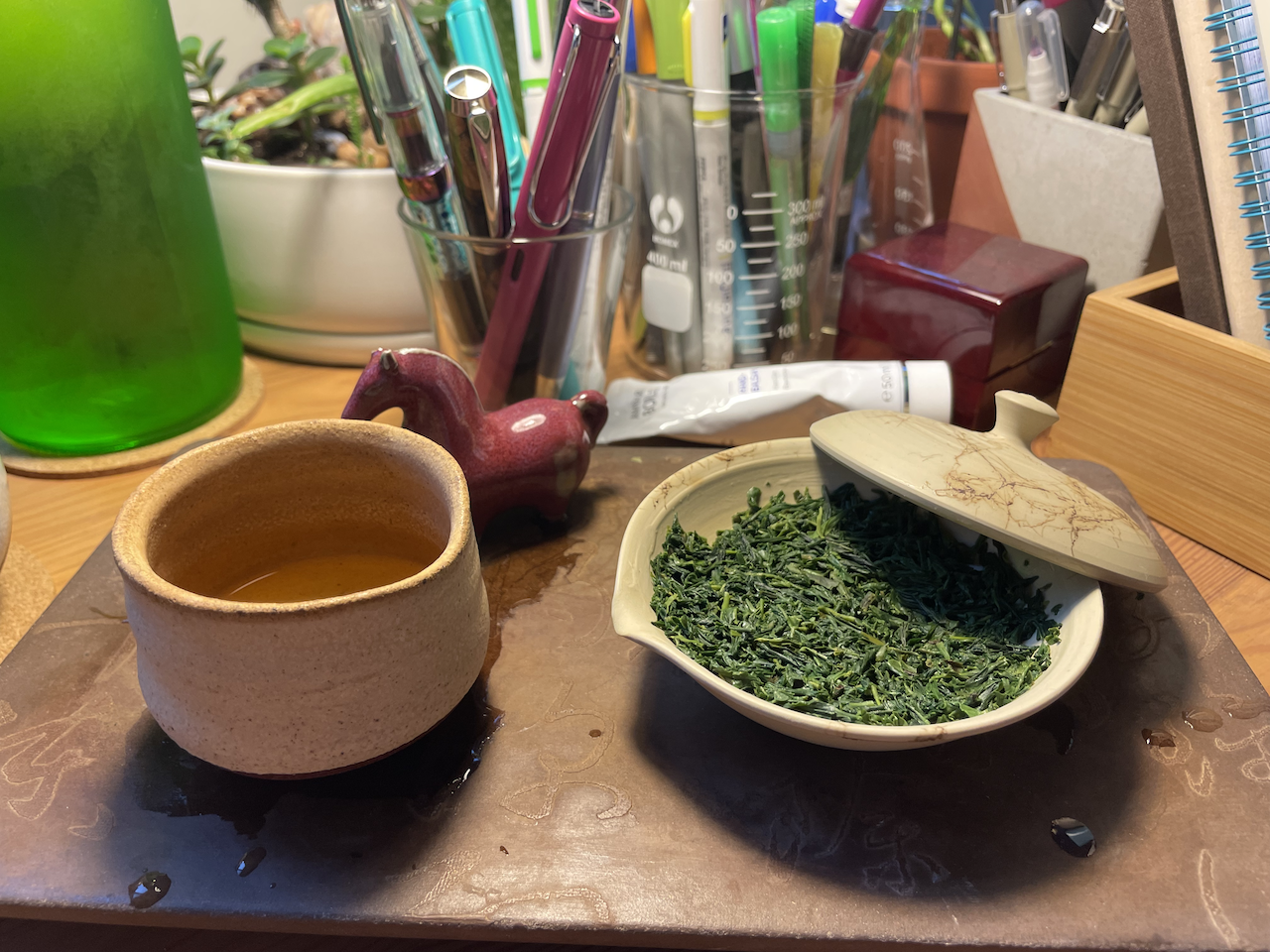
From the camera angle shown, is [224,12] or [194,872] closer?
[194,872]

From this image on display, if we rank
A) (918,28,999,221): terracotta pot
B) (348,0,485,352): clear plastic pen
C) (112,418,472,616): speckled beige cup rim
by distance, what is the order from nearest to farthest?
(112,418,472,616): speckled beige cup rim → (348,0,485,352): clear plastic pen → (918,28,999,221): terracotta pot

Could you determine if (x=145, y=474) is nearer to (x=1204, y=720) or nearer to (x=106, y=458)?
→ (x=106, y=458)

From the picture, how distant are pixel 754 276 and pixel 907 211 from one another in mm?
186

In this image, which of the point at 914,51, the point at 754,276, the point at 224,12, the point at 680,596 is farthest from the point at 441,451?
the point at 224,12

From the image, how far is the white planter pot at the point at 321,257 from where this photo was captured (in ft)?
2.26

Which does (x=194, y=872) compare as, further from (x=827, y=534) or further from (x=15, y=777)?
(x=827, y=534)

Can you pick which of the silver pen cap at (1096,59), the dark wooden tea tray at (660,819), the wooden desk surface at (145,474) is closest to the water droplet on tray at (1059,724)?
the dark wooden tea tray at (660,819)

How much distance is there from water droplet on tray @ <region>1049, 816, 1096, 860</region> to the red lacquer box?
33 centimetres

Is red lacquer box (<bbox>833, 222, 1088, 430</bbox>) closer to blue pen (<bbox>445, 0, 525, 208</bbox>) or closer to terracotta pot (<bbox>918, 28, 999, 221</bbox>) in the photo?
terracotta pot (<bbox>918, 28, 999, 221</bbox>)

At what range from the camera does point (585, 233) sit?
60 cm

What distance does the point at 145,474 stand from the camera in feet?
2.17

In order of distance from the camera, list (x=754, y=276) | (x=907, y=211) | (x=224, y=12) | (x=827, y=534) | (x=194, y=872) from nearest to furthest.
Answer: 1. (x=194, y=872)
2. (x=827, y=534)
3. (x=754, y=276)
4. (x=907, y=211)
5. (x=224, y=12)

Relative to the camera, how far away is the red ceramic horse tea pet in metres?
0.51

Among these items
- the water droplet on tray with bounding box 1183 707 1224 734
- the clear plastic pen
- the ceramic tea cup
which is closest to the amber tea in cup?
the ceramic tea cup
